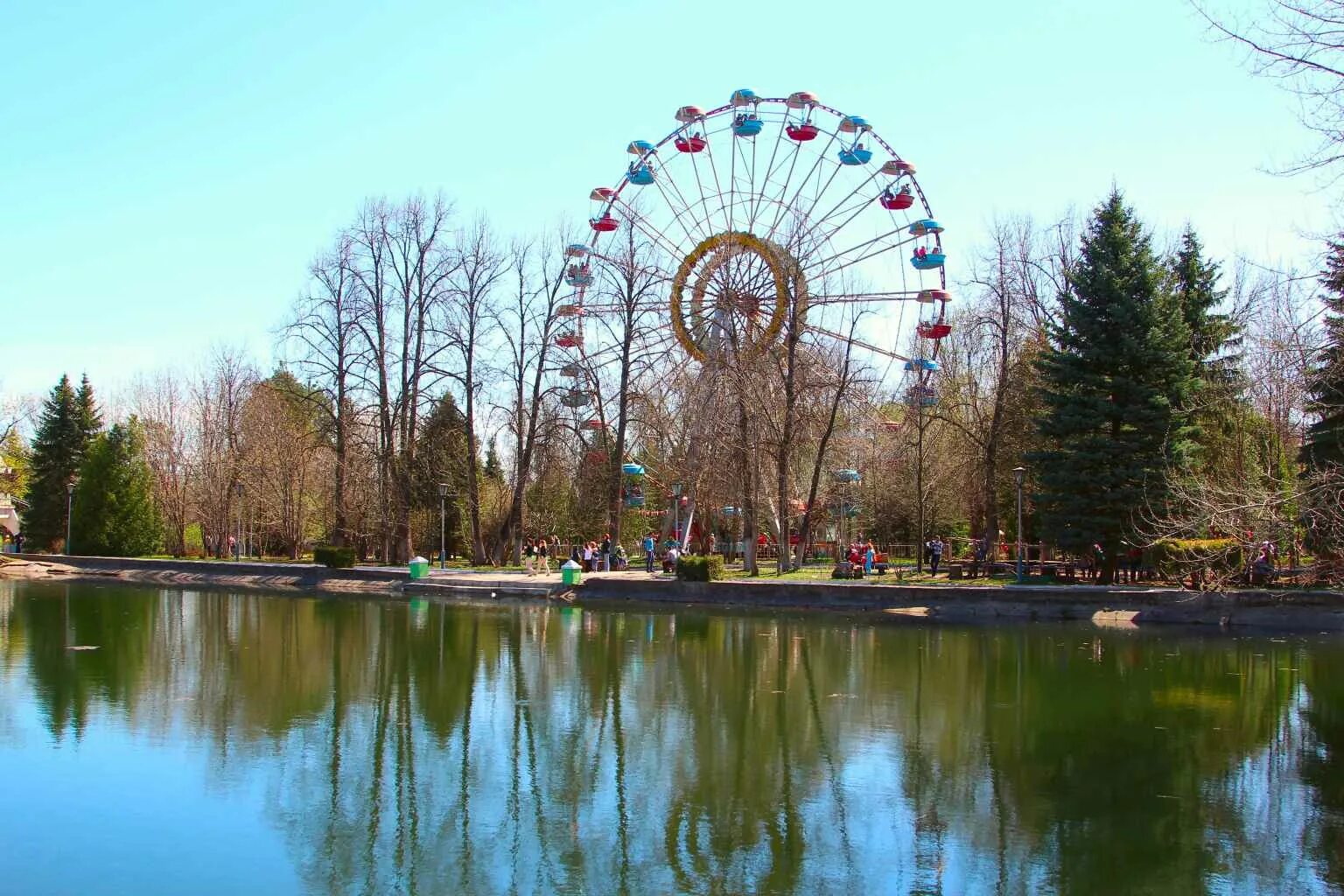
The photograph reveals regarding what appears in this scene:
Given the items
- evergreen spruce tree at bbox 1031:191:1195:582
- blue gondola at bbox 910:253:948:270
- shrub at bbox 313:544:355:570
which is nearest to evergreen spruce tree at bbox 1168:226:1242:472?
evergreen spruce tree at bbox 1031:191:1195:582

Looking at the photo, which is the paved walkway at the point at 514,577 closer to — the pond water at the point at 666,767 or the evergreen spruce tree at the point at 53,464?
the pond water at the point at 666,767

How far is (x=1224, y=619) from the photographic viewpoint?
25.9 m

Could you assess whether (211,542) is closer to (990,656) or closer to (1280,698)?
(990,656)

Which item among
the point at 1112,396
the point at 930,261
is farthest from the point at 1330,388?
the point at 930,261

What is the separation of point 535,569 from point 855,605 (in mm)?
12572

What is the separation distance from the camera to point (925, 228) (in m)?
37.5

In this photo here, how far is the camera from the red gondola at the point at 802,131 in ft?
124

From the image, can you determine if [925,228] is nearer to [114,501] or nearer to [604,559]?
[604,559]

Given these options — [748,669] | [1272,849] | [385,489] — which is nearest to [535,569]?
[385,489]

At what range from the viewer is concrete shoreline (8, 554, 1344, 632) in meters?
25.7

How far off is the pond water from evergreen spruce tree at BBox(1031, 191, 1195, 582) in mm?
7523

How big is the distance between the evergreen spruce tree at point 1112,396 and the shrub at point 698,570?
29.8ft

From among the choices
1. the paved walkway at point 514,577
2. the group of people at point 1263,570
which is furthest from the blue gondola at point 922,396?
the group of people at point 1263,570

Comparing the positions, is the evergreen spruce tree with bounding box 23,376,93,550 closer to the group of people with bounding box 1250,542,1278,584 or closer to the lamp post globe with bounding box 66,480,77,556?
the lamp post globe with bounding box 66,480,77,556
